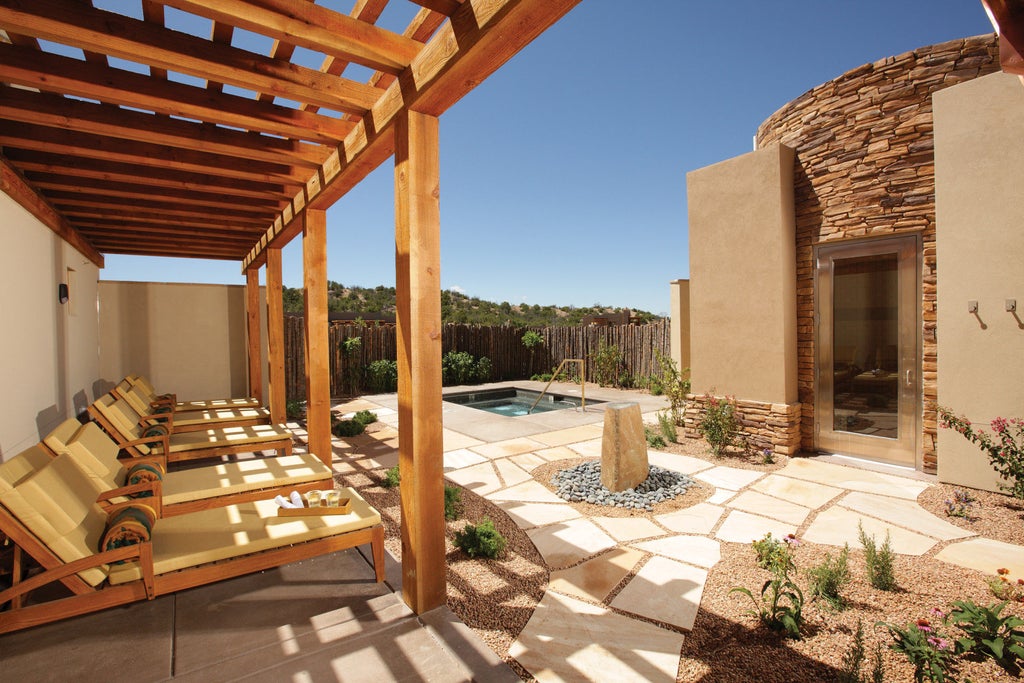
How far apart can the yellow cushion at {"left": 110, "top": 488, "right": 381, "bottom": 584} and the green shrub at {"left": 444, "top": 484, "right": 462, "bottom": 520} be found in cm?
91

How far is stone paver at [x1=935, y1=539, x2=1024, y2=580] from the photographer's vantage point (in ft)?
9.48

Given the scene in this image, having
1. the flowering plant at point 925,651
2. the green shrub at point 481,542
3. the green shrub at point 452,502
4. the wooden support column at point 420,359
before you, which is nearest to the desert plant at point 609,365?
the green shrub at point 452,502

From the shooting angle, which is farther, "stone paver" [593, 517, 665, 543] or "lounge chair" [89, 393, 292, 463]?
"lounge chair" [89, 393, 292, 463]

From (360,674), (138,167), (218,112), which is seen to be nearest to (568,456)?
(360,674)

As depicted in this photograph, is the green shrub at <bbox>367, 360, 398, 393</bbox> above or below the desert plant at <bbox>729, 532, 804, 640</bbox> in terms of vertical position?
above

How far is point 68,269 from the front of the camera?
17.2ft

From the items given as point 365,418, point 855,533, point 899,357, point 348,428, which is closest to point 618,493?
point 855,533

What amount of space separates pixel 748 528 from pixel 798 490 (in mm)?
1220

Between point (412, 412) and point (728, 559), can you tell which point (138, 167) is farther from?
point (728, 559)

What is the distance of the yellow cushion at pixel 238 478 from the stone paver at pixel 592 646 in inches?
80.1

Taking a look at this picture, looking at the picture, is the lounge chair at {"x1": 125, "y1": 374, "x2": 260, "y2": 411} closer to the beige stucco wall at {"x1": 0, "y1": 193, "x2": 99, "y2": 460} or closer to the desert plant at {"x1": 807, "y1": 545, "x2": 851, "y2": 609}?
the beige stucco wall at {"x1": 0, "y1": 193, "x2": 99, "y2": 460}

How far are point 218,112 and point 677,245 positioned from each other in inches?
1258

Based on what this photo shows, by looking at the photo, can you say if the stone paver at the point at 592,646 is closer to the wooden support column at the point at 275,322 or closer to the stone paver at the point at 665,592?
the stone paver at the point at 665,592

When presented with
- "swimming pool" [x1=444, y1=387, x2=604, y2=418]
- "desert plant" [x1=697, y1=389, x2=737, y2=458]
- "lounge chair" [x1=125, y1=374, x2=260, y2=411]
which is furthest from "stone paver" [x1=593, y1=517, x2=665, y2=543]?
"swimming pool" [x1=444, y1=387, x2=604, y2=418]
